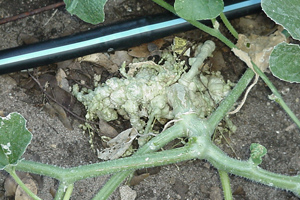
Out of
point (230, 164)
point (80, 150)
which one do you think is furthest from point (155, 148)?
point (80, 150)

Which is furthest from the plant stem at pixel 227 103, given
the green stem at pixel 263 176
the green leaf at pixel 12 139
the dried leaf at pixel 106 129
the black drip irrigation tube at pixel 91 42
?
the green leaf at pixel 12 139

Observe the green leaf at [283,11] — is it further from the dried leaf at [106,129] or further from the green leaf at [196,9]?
the dried leaf at [106,129]

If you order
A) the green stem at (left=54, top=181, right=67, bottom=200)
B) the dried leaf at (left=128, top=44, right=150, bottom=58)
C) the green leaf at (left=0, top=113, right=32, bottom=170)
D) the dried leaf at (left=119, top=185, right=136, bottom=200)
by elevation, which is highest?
the green leaf at (left=0, top=113, right=32, bottom=170)

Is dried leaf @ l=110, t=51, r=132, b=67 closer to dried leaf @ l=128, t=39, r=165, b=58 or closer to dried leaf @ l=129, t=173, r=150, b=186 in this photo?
dried leaf @ l=128, t=39, r=165, b=58

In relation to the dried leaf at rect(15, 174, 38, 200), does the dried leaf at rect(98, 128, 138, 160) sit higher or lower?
higher

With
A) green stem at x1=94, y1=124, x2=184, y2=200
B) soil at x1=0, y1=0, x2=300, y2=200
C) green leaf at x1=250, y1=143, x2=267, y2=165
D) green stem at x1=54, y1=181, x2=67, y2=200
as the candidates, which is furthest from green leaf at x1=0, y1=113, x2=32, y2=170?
green leaf at x1=250, y1=143, x2=267, y2=165

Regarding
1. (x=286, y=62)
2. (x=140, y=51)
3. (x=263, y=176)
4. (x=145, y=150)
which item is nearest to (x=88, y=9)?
(x=140, y=51)
